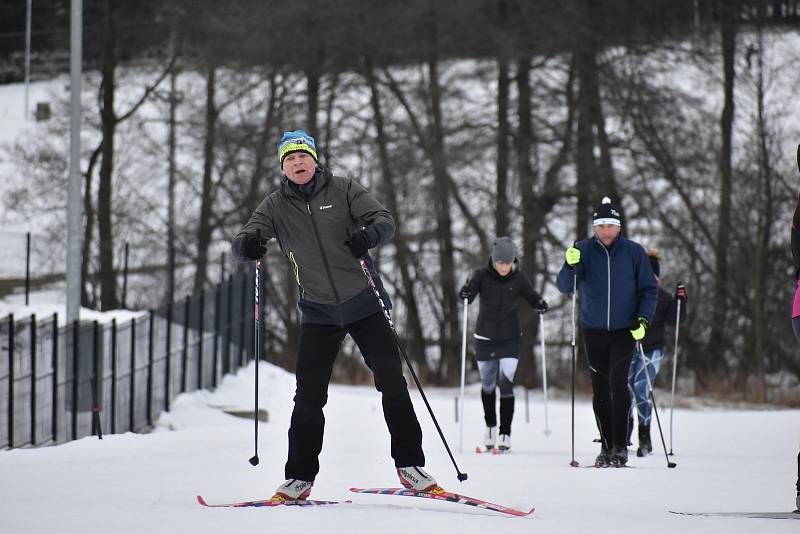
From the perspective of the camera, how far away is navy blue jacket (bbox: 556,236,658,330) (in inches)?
336

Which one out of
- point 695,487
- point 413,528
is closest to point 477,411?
point 695,487

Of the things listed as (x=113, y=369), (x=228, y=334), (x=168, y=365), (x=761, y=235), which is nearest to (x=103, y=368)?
(x=113, y=369)

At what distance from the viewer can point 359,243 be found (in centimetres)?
606

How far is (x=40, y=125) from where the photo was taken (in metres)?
33.9

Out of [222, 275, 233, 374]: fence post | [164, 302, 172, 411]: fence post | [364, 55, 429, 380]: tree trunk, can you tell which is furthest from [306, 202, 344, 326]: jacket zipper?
[364, 55, 429, 380]: tree trunk

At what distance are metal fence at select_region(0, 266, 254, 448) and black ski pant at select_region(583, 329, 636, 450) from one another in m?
4.77

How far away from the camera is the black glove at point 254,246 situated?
631 cm

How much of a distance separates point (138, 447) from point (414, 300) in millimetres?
21845

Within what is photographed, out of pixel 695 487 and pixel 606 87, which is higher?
pixel 606 87

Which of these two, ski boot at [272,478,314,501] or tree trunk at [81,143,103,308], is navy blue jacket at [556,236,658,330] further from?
tree trunk at [81,143,103,308]

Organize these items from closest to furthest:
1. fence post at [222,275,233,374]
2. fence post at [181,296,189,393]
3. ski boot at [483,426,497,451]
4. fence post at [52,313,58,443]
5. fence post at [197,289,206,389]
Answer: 1. ski boot at [483,426,497,451]
2. fence post at [52,313,58,443]
3. fence post at [181,296,189,393]
4. fence post at [197,289,206,389]
5. fence post at [222,275,233,374]

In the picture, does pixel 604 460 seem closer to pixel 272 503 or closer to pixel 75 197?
pixel 272 503

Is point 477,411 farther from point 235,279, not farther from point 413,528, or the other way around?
point 413,528

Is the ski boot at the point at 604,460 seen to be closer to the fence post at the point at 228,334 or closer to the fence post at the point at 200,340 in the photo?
the fence post at the point at 200,340
